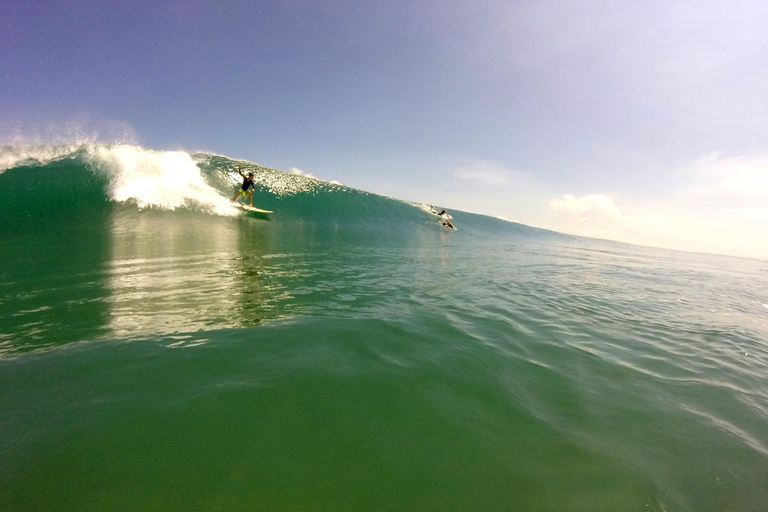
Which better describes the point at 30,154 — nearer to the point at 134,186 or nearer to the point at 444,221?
the point at 134,186

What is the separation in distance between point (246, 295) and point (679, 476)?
619 centimetres

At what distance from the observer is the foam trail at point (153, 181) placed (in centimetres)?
1513

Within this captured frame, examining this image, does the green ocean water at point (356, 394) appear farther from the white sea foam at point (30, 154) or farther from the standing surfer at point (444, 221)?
the standing surfer at point (444, 221)

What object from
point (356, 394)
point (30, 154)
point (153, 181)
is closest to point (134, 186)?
point (153, 181)

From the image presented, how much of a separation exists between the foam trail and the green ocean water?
822cm

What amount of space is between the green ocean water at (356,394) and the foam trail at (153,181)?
8216 millimetres

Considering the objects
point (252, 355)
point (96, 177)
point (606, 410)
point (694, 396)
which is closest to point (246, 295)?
point (252, 355)

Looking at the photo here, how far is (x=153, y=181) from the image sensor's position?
54.4ft

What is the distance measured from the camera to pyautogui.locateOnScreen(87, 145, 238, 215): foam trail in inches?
Result: 596

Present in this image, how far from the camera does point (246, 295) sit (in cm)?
583

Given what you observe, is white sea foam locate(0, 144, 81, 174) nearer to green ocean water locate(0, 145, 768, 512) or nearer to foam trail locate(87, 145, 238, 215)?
foam trail locate(87, 145, 238, 215)

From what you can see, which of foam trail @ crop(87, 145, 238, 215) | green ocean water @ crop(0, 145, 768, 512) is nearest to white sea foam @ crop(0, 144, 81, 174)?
foam trail @ crop(87, 145, 238, 215)

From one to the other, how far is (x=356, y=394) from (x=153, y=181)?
62.8 ft

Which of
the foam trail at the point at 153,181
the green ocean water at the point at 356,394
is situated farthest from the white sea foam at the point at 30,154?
the green ocean water at the point at 356,394
